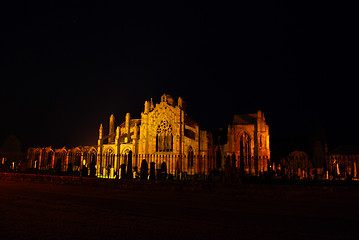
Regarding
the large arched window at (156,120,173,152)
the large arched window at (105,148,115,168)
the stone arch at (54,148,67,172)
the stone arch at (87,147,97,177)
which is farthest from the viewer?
the large arched window at (156,120,173,152)

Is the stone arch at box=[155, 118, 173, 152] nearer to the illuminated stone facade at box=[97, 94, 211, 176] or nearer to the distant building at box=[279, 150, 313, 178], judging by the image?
the illuminated stone facade at box=[97, 94, 211, 176]

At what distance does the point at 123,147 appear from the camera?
4553cm

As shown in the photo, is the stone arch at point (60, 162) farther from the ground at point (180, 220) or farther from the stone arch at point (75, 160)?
the ground at point (180, 220)

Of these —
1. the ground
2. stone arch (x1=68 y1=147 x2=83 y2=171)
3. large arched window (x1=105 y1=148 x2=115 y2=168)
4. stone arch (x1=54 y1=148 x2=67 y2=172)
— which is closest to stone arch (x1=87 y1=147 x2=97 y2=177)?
stone arch (x1=68 y1=147 x2=83 y2=171)

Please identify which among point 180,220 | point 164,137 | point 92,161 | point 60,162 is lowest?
point 180,220

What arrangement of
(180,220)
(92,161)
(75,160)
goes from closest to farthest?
(180,220) → (92,161) → (75,160)

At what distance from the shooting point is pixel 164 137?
42031 mm

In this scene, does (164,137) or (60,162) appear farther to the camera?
(164,137)

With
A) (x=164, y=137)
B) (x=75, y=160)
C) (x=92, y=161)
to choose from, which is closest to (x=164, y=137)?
(x=164, y=137)

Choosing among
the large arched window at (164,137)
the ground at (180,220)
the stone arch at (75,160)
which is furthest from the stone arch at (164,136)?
the ground at (180,220)

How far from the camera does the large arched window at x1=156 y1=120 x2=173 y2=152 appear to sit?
41.5 m

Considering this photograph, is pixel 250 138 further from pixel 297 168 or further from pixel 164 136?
pixel 297 168

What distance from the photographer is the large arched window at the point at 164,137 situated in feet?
136

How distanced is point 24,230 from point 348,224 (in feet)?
27.8
